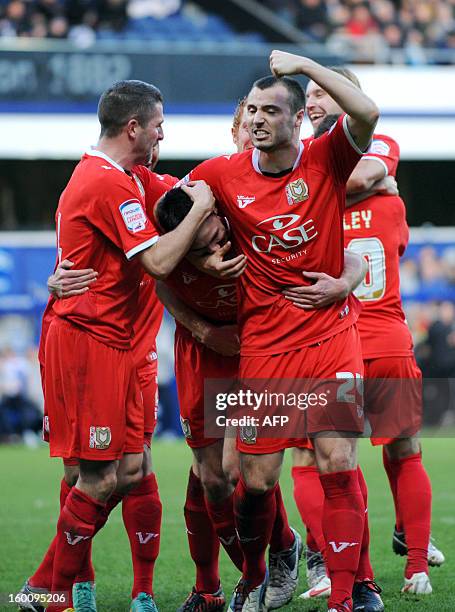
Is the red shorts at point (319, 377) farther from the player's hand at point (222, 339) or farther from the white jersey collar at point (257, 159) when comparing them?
the white jersey collar at point (257, 159)

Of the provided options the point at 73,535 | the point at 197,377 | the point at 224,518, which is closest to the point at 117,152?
the point at 197,377

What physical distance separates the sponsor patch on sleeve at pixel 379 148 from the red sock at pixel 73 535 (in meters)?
2.62

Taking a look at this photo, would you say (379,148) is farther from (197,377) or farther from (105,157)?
(105,157)

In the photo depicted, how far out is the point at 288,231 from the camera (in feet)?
16.9

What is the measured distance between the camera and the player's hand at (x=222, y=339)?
561cm

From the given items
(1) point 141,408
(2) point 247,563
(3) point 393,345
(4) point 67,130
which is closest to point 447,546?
(3) point 393,345

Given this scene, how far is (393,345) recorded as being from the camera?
646cm

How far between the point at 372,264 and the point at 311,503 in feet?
4.58

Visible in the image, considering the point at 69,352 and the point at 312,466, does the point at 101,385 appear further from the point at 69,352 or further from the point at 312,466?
the point at 312,466

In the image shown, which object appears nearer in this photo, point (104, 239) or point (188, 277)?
point (104, 239)

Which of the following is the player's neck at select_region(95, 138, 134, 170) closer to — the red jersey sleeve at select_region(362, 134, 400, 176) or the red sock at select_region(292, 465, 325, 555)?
the red jersey sleeve at select_region(362, 134, 400, 176)

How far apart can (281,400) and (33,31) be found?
54.1 feet

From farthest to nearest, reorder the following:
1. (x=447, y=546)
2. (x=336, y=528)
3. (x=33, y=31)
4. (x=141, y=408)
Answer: (x=33, y=31)
(x=447, y=546)
(x=141, y=408)
(x=336, y=528)

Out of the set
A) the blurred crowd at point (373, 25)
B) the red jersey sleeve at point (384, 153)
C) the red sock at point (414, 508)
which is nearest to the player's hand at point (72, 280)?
the red jersey sleeve at point (384, 153)
